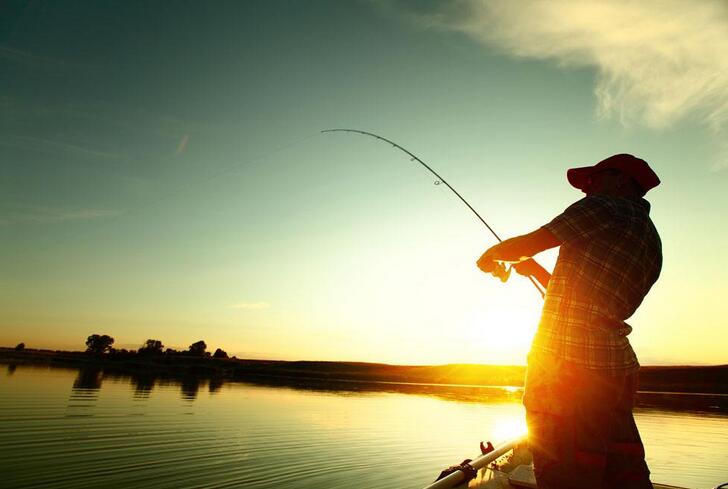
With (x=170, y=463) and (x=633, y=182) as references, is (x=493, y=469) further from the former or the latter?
(x=170, y=463)

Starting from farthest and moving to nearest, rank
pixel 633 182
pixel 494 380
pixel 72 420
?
1. pixel 494 380
2. pixel 72 420
3. pixel 633 182

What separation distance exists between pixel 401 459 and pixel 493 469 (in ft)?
44.7

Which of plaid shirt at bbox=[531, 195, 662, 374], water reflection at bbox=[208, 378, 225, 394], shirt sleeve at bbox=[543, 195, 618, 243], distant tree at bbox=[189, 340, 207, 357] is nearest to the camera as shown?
plaid shirt at bbox=[531, 195, 662, 374]

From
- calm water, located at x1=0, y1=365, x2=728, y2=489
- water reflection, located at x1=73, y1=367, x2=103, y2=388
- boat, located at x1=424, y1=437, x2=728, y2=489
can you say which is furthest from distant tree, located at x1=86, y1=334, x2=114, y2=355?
boat, located at x1=424, y1=437, x2=728, y2=489

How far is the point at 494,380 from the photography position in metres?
156

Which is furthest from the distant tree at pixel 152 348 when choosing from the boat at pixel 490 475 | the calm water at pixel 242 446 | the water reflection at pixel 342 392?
the boat at pixel 490 475

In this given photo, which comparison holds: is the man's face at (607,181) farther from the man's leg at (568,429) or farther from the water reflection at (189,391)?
the water reflection at (189,391)

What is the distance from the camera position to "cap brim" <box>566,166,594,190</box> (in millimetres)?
3250

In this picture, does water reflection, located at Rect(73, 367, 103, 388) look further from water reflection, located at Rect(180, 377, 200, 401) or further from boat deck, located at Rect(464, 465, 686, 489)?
boat deck, located at Rect(464, 465, 686, 489)

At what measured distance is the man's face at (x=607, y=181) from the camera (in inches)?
120

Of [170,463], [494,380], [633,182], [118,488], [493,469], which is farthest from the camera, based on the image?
[494,380]

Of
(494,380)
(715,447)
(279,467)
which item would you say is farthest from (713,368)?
(279,467)

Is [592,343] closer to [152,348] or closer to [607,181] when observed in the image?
[607,181]

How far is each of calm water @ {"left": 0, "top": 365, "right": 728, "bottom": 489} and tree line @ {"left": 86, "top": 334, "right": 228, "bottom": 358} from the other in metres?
135
